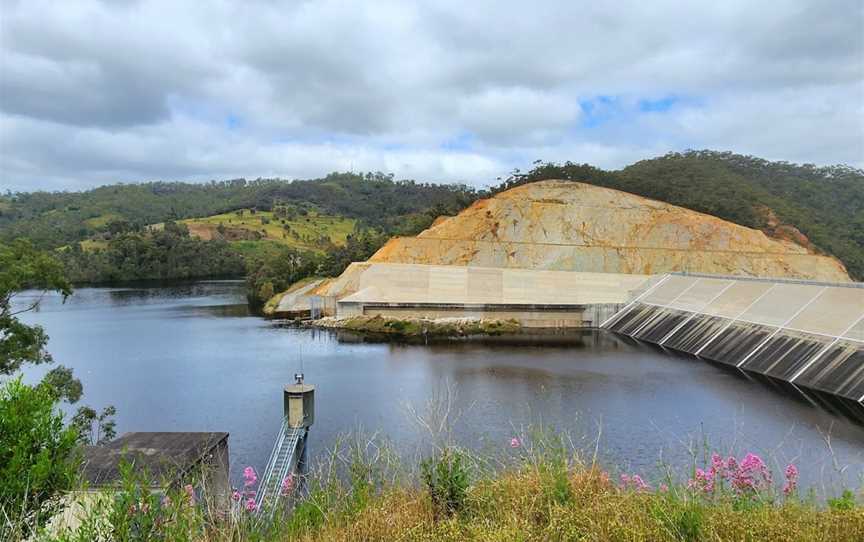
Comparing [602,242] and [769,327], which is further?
[602,242]

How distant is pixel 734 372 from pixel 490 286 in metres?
22.3

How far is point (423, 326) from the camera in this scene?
38.1m

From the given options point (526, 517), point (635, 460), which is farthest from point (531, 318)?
point (526, 517)

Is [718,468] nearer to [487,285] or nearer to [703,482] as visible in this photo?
[703,482]

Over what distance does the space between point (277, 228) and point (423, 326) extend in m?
71.0

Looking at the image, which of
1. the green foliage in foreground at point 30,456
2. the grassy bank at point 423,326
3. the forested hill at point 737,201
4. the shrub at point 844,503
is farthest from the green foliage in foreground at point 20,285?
the forested hill at point 737,201

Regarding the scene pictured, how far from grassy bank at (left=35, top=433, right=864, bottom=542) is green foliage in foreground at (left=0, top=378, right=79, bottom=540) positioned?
16.3 inches

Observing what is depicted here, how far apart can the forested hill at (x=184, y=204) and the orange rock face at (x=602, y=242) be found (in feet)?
151

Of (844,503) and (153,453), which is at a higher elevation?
(844,503)

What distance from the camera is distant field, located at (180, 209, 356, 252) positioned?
314 ft

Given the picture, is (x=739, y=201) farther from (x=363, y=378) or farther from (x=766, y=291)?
(x=363, y=378)

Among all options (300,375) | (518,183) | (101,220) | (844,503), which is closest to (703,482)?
(844,503)

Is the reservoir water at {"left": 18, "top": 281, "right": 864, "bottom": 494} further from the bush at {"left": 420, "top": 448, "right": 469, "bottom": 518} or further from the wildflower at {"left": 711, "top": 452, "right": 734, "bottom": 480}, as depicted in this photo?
the bush at {"left": 420, "top": 448, "right": 469, "bottom": 518}

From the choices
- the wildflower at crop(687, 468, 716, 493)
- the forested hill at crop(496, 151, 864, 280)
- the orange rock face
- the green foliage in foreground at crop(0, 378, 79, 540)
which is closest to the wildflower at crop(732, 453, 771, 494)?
the wildflower at crop(687, 468, 716, 493)
